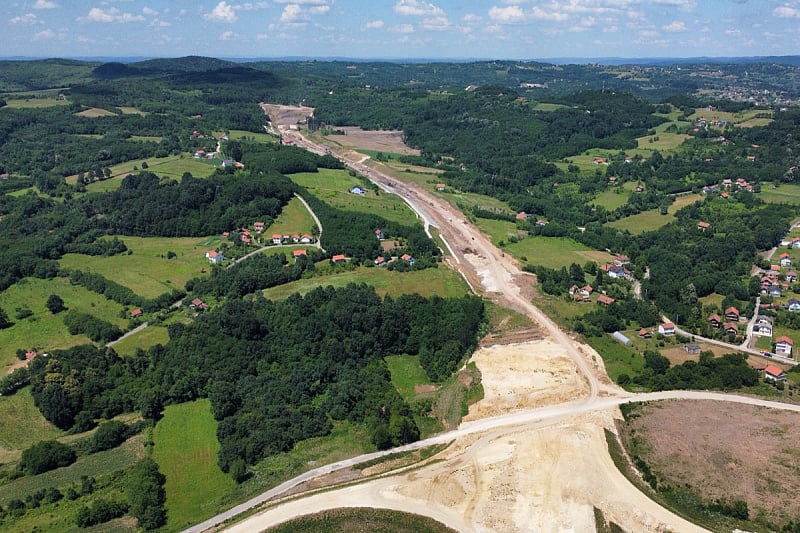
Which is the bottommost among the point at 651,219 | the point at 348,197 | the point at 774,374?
the point at 774,374

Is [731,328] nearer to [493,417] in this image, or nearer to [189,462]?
[493,417]

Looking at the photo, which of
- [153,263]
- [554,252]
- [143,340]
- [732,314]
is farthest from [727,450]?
[153,263]

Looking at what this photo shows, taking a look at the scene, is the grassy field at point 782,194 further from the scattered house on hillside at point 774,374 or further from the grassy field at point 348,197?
the grassy field at point 348,197

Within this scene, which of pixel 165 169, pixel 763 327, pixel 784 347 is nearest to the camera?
pixel 784 347

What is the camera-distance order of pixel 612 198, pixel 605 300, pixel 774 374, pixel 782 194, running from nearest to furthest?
pixel 774 374 < pixel 605 300 < pixel 782 194 < pixel 612 198

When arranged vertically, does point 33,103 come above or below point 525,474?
above

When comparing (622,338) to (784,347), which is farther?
(622,338)

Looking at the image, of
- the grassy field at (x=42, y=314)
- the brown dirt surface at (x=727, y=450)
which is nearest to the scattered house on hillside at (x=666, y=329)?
the brown dirt surface at (x=727, y=450)
